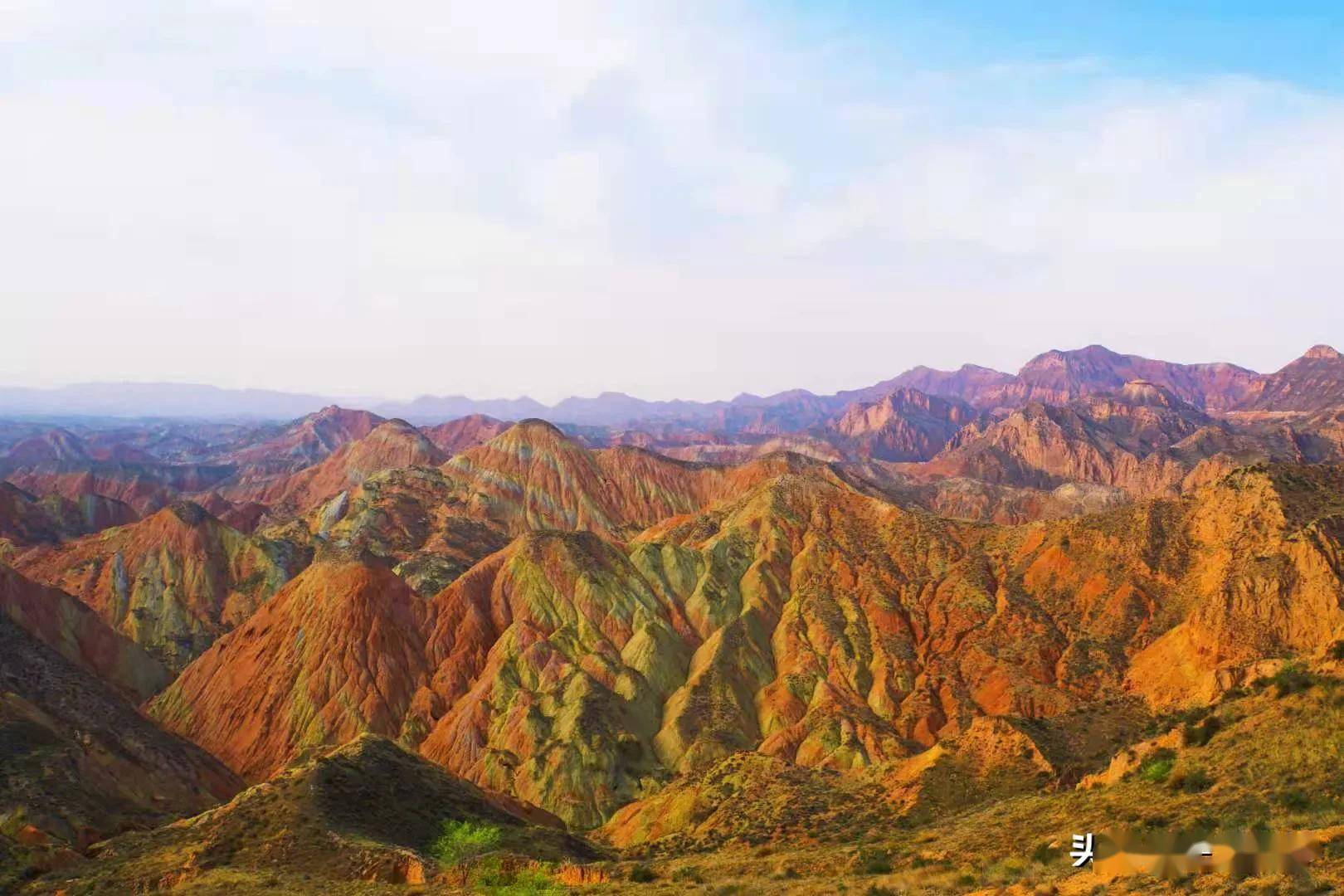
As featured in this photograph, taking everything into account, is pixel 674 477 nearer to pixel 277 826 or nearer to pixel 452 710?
pixel 452 710

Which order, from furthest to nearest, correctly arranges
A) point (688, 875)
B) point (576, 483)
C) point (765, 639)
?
point (576, 483), point (765, 639), point (688, 875)

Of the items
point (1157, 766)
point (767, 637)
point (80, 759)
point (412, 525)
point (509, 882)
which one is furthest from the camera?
point (412, 525)

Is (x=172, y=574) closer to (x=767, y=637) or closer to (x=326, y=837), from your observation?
(x=767, y=637)

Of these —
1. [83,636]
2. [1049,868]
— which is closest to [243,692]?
[83,636]

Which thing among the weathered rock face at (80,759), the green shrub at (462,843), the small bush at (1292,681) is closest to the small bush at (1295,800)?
the small bush at (1292,681)

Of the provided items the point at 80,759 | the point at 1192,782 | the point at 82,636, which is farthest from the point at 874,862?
the point at 82,636

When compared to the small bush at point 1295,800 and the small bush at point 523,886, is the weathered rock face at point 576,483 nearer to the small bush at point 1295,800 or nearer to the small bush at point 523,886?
the small bush at point 523,886
